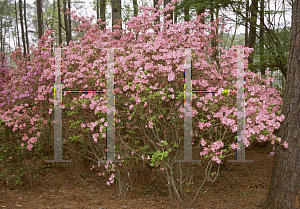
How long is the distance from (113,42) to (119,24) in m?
0.70

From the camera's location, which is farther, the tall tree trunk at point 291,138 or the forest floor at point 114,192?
the forest floor at point 114,192

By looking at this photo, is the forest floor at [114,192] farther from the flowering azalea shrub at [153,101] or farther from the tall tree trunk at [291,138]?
the tall tree trunk at [291,138]

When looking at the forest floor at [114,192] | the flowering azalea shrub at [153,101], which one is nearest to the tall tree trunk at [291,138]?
the flowering azalea shrub at [153,101]

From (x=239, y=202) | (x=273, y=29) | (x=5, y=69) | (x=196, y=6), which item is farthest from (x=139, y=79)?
(x=5, y=69)

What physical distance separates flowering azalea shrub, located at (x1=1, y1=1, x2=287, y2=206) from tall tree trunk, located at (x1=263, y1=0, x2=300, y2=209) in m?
0.17

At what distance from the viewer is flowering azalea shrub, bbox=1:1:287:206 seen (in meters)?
3.36

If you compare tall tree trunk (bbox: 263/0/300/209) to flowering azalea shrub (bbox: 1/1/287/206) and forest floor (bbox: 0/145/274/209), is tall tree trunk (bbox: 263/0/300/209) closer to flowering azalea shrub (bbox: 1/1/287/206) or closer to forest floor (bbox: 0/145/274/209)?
flowering azalea shrub (bbox: 1/1/287/206)

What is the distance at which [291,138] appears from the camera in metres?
3.08

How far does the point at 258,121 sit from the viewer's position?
10.0 feet

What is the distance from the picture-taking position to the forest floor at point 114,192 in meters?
4.20

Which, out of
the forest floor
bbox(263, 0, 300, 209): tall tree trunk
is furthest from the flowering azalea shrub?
the forest floor

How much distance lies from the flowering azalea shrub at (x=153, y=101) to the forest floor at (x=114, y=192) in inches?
14.7

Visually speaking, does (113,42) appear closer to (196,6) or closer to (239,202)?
(196,6)

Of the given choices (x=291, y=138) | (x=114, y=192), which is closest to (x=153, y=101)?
(x=291, y=138)
